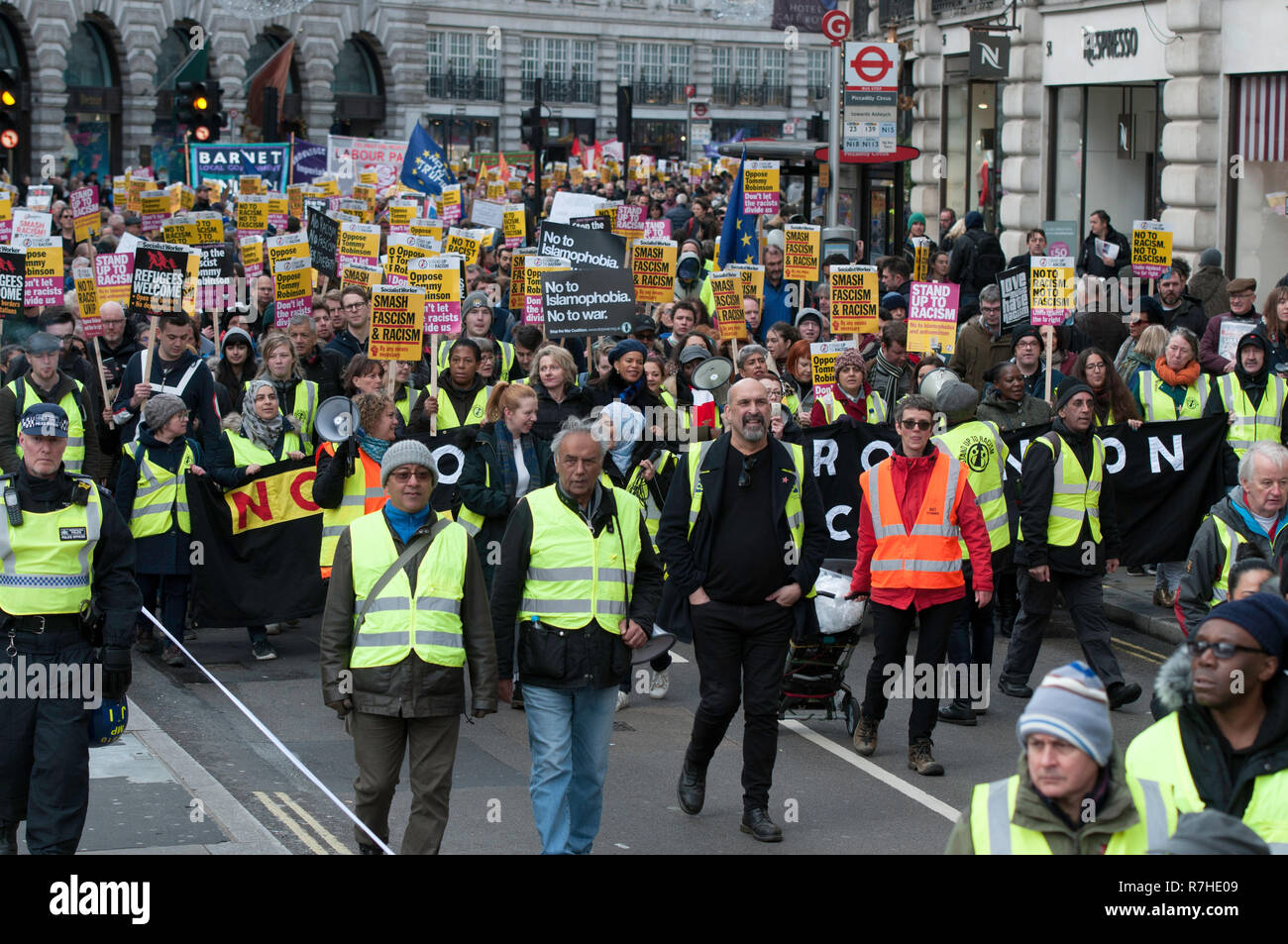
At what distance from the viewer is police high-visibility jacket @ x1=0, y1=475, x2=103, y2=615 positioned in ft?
22.9

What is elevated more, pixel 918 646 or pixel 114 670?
pixel 114 670

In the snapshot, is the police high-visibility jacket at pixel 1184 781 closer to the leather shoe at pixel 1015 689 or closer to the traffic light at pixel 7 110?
the leather shoe at pixel 1015 689

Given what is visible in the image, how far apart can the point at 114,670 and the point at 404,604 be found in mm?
1221

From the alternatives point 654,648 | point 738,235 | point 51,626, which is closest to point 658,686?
point 654,648

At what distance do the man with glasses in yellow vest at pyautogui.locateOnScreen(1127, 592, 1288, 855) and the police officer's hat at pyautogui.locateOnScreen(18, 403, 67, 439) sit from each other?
14.2 feet

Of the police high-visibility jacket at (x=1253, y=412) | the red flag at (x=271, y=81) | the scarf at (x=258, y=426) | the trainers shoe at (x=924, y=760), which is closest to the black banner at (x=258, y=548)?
the scarf at (x=258, y=426)

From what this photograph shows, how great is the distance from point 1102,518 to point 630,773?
10.4 ft

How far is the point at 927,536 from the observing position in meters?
8.85

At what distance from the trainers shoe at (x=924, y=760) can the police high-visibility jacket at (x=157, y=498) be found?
A: 4.76 meters

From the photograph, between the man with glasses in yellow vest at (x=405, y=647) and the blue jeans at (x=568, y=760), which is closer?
the man with glasses in yellow vest at (x=405, y=647)

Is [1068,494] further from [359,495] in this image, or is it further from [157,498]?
[157,498]

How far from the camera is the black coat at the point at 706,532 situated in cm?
797

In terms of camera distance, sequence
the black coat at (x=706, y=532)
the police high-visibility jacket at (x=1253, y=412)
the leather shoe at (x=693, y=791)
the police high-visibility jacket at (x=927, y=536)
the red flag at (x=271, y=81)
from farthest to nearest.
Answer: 1. the red flag at (x=271, y=81)
2. the police high-visibility jacket at (x=1253, y=412)
3. the police high-visibility jacket at (x=927, y=536)
4. the leather shoe at (x=693, y=791)
5. the black coat at (x=706, y=532)

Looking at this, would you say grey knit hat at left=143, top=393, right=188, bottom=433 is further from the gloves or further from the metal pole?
the metal pole
